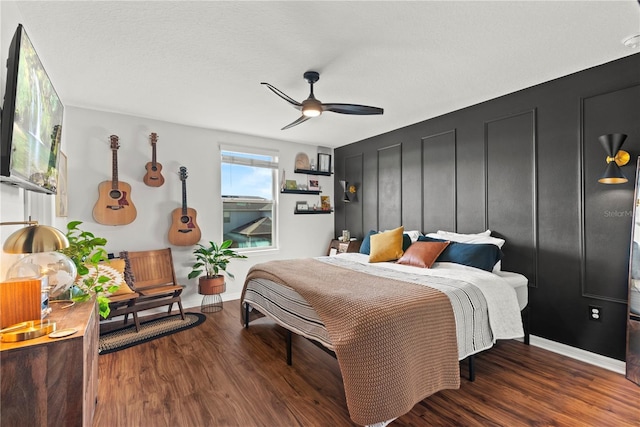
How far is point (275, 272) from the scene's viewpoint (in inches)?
117

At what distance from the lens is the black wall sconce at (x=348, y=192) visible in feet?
17.5

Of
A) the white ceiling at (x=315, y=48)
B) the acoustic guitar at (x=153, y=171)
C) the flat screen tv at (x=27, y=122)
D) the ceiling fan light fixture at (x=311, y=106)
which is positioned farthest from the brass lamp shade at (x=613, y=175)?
the acoustic guitar at (x=153, y=171)

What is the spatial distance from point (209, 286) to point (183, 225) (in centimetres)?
90

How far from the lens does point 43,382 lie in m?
1.14

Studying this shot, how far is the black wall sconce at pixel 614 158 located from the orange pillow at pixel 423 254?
1424 millimetres

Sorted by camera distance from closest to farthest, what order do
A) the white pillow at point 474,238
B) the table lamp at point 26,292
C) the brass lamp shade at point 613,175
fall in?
the table lamp at point 26,292, the brass lamp shade at point 613,175, the white pillow at point 474,238

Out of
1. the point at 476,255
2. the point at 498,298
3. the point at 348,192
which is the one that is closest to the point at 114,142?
the point at 348,192

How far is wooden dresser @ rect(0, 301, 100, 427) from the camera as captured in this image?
1085mm

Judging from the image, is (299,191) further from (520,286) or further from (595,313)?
(595,313)

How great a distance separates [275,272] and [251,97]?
186 cm

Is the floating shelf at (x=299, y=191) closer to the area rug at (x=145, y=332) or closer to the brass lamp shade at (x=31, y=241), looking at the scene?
the area rug at (x=145, y=332)

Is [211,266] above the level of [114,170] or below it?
below

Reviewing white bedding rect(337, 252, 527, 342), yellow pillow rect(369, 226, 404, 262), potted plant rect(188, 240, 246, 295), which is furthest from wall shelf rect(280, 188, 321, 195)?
white bedding rect(337, 252, 527, 342)

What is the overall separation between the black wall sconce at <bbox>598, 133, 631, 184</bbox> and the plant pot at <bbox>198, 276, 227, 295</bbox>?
13.5 ft
